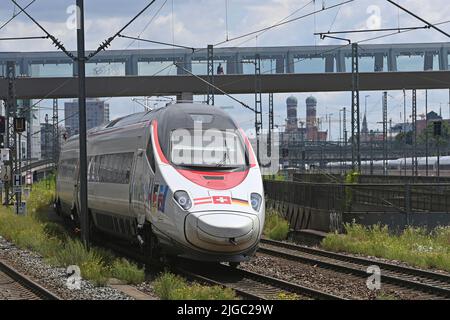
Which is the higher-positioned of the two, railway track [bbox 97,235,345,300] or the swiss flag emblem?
the swiss flag emblem

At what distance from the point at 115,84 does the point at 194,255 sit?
3594cm

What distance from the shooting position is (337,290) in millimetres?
14164

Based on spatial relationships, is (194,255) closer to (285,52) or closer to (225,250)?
(225,250)

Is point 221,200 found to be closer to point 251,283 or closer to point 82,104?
point 251,283

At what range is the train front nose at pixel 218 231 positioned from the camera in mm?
14047

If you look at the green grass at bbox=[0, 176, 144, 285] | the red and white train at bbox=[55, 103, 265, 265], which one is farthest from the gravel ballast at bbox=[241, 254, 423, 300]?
the green grass at bbox=[0, 176, 144, 285]

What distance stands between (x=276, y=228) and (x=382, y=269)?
8.64m

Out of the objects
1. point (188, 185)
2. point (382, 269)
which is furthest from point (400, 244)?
point (188, 185)

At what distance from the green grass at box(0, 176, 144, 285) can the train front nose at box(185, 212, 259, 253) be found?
65.8 inches

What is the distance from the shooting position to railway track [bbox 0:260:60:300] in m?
13.6

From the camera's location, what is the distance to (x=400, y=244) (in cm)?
2073

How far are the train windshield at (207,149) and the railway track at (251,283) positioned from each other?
2145 millimetres

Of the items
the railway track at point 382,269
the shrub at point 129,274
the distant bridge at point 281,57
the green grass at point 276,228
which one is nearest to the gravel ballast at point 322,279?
the railway track at point 382,269

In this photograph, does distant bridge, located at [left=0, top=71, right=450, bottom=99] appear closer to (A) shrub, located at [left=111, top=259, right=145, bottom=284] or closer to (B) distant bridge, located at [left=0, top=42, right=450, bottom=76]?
(B) distant bridge, located at [left=0, top=42, right=450, bottom=76]
